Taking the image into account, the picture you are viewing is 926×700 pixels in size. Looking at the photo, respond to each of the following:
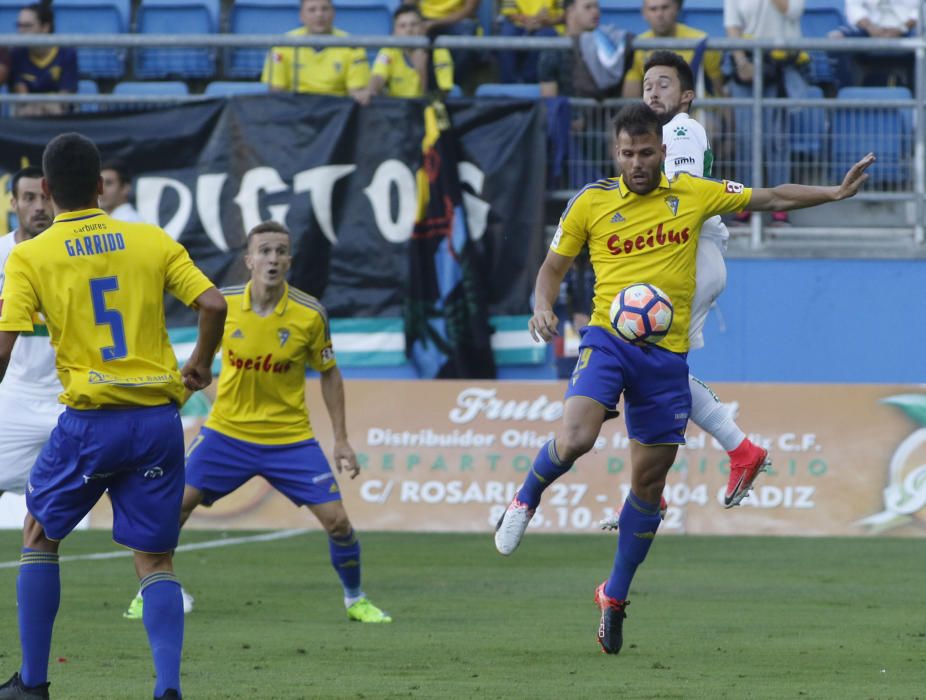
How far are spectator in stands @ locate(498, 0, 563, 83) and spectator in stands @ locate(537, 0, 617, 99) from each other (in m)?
0.42

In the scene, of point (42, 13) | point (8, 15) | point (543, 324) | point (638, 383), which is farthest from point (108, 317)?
point (8, 15)

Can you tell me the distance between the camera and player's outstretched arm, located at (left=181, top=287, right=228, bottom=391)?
571 centimetres

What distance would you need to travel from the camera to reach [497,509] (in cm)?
Result: 1312

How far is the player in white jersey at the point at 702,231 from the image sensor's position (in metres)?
7.77

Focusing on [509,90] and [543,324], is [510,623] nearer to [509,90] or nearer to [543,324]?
[543,324]

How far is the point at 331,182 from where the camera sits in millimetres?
14453

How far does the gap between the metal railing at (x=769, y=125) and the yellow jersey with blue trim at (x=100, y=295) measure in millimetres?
8890

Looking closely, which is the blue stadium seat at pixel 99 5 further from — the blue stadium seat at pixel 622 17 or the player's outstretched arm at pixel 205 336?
the player's outstretched arm at pixel 205 336

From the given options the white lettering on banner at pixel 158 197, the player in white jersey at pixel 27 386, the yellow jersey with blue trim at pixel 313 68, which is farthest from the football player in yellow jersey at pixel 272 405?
the yellow jersey with blue trim at pixel 313 68

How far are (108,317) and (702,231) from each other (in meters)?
3.32

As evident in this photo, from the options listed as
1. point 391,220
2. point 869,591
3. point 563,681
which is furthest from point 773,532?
point 563,681

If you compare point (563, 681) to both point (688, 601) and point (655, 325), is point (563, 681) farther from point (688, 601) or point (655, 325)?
point (688, 601)

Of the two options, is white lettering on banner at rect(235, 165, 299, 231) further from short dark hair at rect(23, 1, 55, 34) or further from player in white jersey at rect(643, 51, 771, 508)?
player in white jersey at rect(643, 51, 771, 508)

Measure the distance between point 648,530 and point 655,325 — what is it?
105cm
